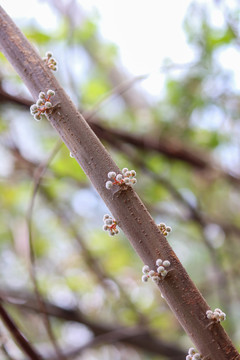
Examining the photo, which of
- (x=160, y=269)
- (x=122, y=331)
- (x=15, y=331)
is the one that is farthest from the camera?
(x=122, y=331)

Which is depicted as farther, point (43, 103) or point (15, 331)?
point (15, 331)

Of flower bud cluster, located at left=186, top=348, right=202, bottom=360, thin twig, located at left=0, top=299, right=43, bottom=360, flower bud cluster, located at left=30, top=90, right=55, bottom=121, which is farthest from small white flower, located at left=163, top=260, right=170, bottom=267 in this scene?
thin twig, located at left=0, top=299, right=43, bottom=360

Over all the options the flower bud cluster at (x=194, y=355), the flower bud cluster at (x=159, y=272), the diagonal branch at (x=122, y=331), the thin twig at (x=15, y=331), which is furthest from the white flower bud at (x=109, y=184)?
the diagonal branch at (x=122, y=331)

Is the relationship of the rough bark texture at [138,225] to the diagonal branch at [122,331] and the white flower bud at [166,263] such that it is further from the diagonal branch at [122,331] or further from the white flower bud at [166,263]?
the diagonal branch at [122,331]

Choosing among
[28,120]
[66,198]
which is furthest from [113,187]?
[28,120]

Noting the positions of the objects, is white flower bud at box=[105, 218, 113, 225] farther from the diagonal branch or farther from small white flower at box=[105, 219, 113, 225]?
the diagonal branch

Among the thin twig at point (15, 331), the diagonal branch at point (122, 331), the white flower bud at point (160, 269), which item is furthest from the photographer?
the diagonal branch at point (122, 331)

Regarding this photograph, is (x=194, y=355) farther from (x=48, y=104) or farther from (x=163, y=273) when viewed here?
(x=48, y=104)

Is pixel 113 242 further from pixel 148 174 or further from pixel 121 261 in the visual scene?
pixel 148 174

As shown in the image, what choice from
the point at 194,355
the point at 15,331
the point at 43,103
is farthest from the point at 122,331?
the point at 43,103
